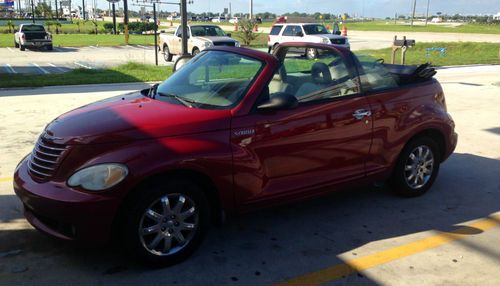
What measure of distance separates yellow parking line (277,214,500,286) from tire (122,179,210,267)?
78 cm

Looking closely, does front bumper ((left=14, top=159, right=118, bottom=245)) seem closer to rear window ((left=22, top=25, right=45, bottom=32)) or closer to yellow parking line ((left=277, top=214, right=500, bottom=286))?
yellow parking line ((left=277, top=214, right=500, bottom=286))

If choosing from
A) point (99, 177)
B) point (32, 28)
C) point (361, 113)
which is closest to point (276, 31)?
point (32, 28)

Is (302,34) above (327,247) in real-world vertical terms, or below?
above

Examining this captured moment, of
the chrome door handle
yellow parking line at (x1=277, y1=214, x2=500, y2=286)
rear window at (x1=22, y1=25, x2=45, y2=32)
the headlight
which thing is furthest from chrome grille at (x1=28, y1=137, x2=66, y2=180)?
rear window at (x1=22, y1=25, x2=45, y2=32)

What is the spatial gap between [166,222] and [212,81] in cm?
143

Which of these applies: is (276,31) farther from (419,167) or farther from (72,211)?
(72,211)

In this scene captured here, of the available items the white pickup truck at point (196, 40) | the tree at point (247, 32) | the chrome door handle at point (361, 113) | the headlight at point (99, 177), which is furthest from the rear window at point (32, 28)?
the headlight at point (99, 177)

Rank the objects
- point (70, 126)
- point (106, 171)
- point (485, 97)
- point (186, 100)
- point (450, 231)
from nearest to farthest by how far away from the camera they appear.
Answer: point (106, 171), point (70, 126), point (186, 100), point (450, 231), point (485, 97)

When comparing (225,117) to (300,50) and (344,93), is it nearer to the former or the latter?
(344,93)

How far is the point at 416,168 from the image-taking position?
507cm

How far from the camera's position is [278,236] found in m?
4.16

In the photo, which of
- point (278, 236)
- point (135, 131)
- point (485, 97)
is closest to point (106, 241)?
point (135, 131)

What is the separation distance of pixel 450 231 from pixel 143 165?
2844mm

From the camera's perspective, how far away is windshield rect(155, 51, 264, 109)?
395cm
